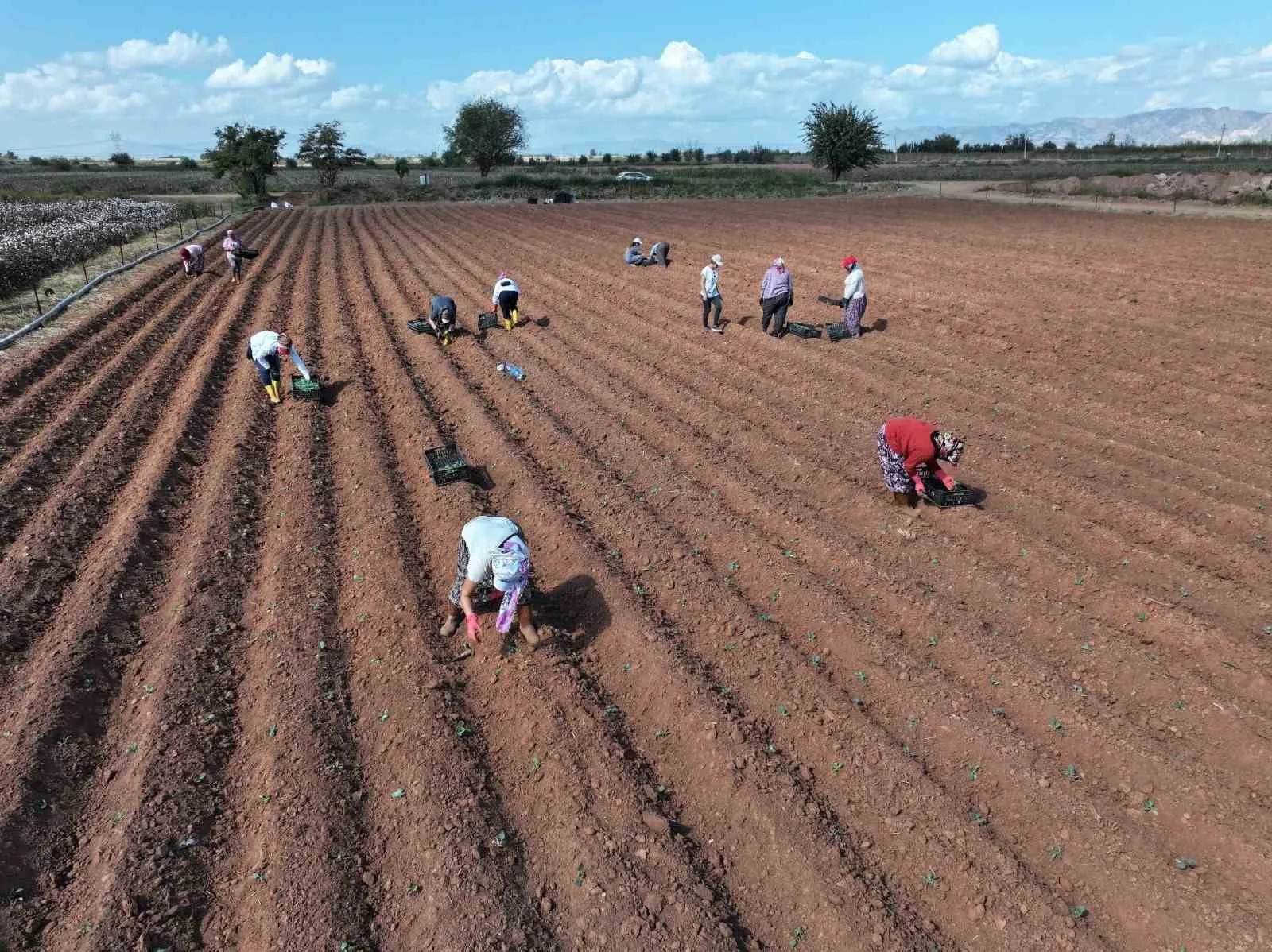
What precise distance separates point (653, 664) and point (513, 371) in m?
7.57

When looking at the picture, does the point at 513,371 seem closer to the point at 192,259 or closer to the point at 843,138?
the point at 192,259

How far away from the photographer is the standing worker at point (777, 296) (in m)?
13.4

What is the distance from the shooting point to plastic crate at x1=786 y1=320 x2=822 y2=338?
13883mm

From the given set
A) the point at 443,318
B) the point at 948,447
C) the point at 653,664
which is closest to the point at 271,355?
the point at 443,318

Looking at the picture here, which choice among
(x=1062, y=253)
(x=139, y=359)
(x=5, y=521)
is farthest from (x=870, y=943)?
(x=1062, y=253)

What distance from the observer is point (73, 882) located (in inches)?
171

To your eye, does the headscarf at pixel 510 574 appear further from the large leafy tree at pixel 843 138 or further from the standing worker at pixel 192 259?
the large leafy tree at pixel 843 138

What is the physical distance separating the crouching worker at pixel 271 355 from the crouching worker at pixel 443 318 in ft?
10.9

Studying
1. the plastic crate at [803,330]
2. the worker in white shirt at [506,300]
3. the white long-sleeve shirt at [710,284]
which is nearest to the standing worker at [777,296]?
the plastic crate at [803,330]

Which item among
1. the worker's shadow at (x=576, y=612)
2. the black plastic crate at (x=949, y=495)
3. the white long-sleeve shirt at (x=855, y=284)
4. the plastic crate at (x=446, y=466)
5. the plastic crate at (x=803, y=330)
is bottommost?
the worker's shadow at (x=576, y=612)

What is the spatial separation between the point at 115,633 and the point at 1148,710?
806cm

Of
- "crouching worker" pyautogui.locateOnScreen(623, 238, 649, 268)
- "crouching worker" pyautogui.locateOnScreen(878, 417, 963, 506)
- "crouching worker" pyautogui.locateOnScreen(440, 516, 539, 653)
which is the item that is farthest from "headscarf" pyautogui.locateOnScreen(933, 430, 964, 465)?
"crouching worker" pyautogui.locateOnScreen(623, 238, 649, 268)

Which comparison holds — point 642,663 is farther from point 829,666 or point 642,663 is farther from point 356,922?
point 356,922

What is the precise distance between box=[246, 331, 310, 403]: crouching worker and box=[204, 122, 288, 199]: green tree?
1988 inches
